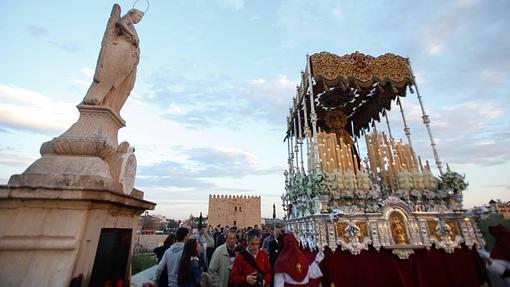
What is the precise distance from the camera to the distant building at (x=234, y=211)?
4431 cm

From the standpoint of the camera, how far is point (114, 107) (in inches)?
118

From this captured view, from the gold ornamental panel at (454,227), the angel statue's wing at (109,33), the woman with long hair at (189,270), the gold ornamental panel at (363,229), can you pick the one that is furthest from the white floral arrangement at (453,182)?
the angel statue's wing at (109,33)

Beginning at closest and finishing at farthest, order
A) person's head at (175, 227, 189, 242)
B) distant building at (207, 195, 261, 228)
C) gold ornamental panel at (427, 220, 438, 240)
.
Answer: person's head at (175, 227, 189, 242), gold ornamental panel at (427, 220, 438, 240), distant building at (207, 195, 261, 228)

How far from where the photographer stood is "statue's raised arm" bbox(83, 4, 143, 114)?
2.81m

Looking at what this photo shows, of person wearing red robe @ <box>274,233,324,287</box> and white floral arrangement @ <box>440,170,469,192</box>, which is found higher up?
white floral arrangement @ <box>440,170,469,192</box>

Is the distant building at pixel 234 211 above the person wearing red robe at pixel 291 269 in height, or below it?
above

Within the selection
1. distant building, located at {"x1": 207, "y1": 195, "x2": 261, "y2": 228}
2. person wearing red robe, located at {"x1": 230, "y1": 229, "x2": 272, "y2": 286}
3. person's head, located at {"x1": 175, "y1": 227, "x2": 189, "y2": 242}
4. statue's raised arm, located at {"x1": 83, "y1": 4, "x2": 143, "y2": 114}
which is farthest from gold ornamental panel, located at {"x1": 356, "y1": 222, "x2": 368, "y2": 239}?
distant building, located at {"x1": 207, "y1": 195, "x2": 261, "y2": 228}

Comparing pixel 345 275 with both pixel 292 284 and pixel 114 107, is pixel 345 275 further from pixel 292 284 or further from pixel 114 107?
pixel 114 107

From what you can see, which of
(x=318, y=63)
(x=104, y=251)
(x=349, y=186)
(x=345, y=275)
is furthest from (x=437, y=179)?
(x=104, y=251)

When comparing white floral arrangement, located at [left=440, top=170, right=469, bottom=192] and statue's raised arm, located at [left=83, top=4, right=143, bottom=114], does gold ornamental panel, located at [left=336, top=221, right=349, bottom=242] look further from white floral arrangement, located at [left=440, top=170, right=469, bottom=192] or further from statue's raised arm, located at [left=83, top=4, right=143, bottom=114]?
statue's raised arm, located at [left=83, top=4, right=143, bottom=114]

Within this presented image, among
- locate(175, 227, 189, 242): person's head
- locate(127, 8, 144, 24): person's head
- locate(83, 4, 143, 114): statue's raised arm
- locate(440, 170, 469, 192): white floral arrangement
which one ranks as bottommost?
locate(175, 227, 189, 242): person's head

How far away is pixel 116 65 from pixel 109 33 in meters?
0.57

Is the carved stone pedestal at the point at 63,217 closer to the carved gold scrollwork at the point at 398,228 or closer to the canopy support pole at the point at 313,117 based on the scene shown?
the canopy support pole at the point at 313,117

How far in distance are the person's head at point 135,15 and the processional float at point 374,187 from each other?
206 inches
